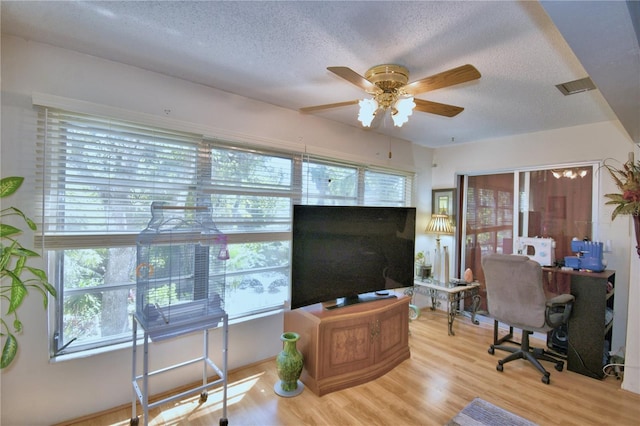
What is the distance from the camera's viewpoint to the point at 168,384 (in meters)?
2.35

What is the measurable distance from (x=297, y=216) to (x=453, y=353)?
2.21 meters

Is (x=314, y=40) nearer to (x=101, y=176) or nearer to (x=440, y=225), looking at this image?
(x=101, y=176)

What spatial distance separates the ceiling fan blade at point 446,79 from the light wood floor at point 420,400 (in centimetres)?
220

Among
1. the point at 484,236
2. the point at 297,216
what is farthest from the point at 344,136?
the point at 484,236

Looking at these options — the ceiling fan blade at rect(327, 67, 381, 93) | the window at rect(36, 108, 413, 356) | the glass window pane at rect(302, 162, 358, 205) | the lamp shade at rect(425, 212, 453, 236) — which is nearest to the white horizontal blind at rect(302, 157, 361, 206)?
the glass window pane at rect(302, 162, 358, 205)

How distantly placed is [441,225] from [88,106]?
396 centimetres

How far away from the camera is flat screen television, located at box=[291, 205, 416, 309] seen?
8.44 ft

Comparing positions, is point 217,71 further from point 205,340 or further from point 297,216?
point 205,340

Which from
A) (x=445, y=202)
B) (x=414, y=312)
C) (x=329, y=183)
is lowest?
(x=414, y=312)

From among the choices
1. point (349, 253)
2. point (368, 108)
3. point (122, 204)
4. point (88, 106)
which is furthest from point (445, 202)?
point (88, 106)

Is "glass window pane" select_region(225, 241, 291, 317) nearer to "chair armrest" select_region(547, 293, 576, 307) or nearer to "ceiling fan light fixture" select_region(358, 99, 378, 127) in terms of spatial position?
"ceiling fan light fixture" select_region(358, 99, 378, 127)

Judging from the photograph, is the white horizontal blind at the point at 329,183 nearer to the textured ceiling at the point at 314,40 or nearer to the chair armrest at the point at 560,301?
the textured ceiling at the point at 314,40

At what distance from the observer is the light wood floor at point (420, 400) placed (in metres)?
2.08

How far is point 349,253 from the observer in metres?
2.84
